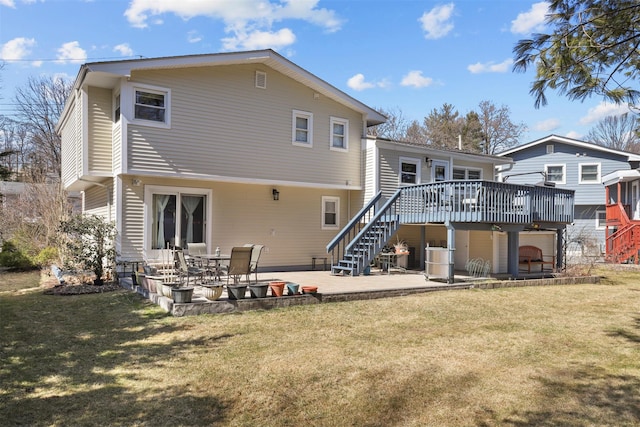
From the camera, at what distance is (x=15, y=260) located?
1524 centimetres

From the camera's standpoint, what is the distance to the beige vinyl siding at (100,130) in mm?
11898

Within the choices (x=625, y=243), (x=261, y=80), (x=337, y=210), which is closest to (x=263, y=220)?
(x=337, y=210)

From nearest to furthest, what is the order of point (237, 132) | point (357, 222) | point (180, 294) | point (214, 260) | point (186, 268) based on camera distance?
point (180, 294)
point (186, 268)
point (214, 260)
point (237, 132)
point (357, 222)

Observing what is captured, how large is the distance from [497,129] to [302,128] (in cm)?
3042

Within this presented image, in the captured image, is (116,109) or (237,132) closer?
(116,109)

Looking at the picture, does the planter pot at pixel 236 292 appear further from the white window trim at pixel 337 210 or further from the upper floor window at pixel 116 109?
the white window trim at pixel 337 210

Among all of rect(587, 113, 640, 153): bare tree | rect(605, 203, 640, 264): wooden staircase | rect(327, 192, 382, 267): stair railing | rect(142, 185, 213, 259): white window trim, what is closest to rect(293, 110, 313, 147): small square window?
rect(327, 192, 382, 267): stair railing

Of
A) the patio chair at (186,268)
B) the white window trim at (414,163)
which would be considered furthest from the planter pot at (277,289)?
the white window trim at (414,163)

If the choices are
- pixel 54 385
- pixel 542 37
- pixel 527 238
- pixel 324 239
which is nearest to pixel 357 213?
A: pixel 324 239

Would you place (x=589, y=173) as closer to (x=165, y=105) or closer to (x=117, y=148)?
(x=165, y=105)

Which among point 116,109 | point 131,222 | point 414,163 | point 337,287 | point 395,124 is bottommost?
point 337,287

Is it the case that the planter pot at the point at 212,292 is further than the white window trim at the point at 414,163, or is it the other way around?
the white window trim at the point at 414,163

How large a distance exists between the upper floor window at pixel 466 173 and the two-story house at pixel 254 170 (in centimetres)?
181

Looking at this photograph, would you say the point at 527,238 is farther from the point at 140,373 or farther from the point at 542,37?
the point at 140,373
